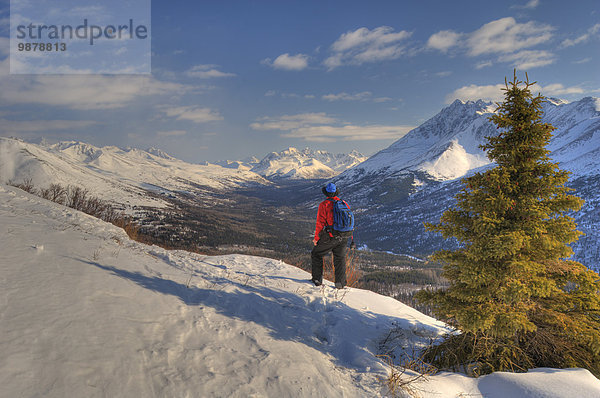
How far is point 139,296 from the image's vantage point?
16.8ft

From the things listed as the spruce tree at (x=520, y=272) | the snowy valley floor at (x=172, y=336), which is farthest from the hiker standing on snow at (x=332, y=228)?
the spruce tree at (x=520, y=272)

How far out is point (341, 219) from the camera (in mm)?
8711

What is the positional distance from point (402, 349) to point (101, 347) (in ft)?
19.4

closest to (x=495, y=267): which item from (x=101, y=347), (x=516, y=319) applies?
(x=516, y=319)

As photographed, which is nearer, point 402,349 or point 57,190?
point 402,349

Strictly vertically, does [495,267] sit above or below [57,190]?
below

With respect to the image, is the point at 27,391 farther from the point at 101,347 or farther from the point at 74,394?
the point at 101,347

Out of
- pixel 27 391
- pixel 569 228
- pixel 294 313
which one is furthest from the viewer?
pixel 294 313

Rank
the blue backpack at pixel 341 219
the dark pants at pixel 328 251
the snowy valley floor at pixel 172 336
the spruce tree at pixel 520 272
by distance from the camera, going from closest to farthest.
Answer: the snowy valley floor at pixel 172 336, the spruce tree at pixel 520 272, the blue backpack at pixel 341 219, the dark pants at pixel 328 251

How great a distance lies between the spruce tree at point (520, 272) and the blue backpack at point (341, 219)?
2.99m

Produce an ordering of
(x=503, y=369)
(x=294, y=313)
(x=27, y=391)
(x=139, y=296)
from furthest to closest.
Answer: (x=294, y=313) < (x=503, y=369) < (x=139, y=296) < (x=27, y=391)

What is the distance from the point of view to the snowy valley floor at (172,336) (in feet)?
10.6

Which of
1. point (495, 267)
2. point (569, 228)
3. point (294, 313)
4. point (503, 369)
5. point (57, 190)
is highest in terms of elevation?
point (57, 190)

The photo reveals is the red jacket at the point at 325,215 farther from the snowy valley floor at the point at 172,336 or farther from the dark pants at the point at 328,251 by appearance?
the snowy valley floor at the point at 172,336
